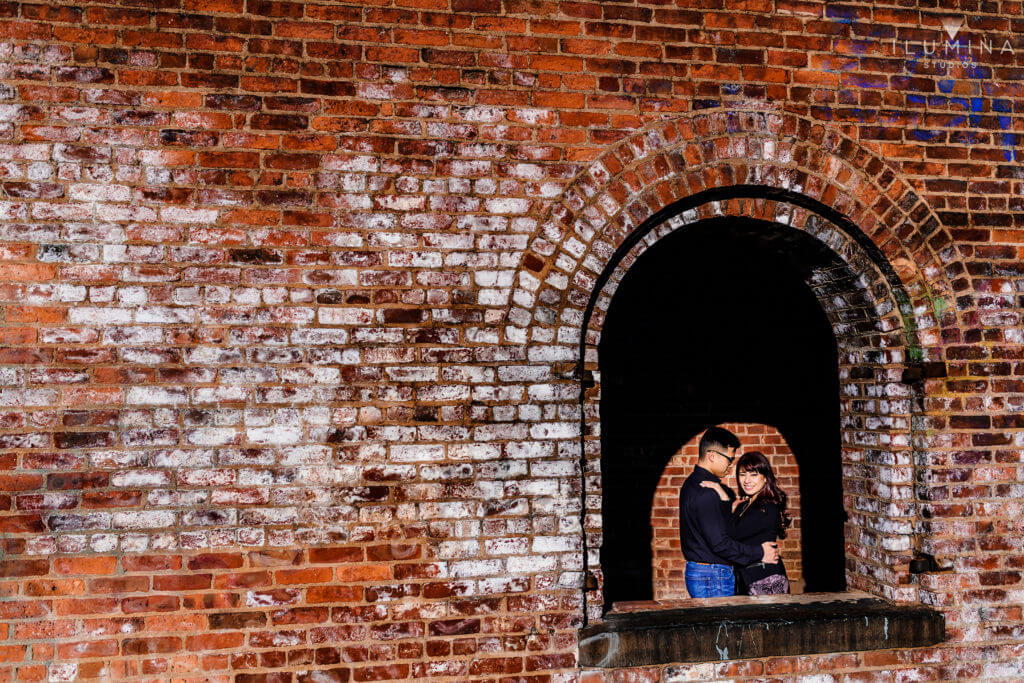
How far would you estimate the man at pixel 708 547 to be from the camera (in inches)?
166

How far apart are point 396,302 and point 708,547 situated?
8.90ft

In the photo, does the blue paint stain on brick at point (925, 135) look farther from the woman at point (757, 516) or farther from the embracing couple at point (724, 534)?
the woman at point (757, 516)

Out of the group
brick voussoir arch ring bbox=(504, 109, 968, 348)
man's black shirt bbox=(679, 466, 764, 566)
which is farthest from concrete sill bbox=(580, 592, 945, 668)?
brick voussoir arch ring bbox=(504, 109, 968, 348)

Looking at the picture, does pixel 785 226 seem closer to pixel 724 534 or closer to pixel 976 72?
pixel 976 72

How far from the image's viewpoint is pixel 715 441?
4.60 meters

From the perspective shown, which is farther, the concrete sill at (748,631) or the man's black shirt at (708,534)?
the man's black shirt at (708,534)

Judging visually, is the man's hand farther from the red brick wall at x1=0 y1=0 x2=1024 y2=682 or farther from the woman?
the red brick wall at x1=0 y1=0 x2=1024 y2=682

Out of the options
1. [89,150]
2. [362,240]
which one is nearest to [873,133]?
[362,240]

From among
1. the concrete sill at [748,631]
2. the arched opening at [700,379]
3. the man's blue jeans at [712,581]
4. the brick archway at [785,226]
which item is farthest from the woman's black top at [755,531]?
the concrete sill at [748,631]

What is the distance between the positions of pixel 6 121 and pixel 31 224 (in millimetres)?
464

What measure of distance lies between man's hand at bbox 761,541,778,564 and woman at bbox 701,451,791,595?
3 cm

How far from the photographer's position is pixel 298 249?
9.59 feet

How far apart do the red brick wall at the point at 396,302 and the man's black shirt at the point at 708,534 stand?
105cm

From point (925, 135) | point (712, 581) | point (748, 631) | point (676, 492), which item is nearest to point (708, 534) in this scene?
point (712, 581)
